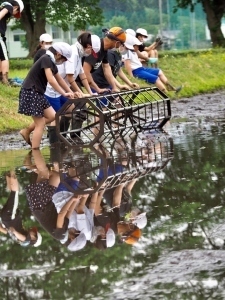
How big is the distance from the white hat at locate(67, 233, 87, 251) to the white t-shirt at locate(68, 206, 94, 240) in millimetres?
55

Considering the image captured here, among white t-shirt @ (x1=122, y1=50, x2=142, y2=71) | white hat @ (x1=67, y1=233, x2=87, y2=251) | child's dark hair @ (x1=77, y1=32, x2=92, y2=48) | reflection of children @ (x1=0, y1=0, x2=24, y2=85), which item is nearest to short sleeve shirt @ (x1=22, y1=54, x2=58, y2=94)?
child's dark hair @ (x1=77, y1=32, x2=92, y2=48)

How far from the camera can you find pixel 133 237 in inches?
319

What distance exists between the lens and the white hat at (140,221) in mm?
8680

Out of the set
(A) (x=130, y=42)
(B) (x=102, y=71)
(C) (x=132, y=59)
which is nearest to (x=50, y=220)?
(B) (x=102, y=71)

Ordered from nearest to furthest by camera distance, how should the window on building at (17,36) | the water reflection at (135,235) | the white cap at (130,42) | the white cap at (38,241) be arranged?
1. the water reflection at (135,235)
2. the white cap at (38,241)
3. the white cap at (130,42)
4. the window on building at (17,36)

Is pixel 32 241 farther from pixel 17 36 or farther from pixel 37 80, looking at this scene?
pixel 17 36

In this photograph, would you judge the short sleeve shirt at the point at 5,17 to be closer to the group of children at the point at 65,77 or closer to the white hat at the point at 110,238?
the group of children at the point at 65,77

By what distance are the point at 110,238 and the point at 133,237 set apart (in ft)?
0.59

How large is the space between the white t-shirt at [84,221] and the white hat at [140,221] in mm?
368

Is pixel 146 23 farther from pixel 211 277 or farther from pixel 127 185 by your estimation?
pixel 211 277

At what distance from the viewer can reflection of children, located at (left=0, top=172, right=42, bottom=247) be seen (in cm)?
837

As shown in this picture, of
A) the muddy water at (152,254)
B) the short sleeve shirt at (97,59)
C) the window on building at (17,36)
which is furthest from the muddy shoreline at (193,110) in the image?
the window on building at (17,36)

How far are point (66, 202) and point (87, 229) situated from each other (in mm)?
1572

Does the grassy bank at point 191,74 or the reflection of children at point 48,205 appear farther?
the grassy bank at point 191,74
